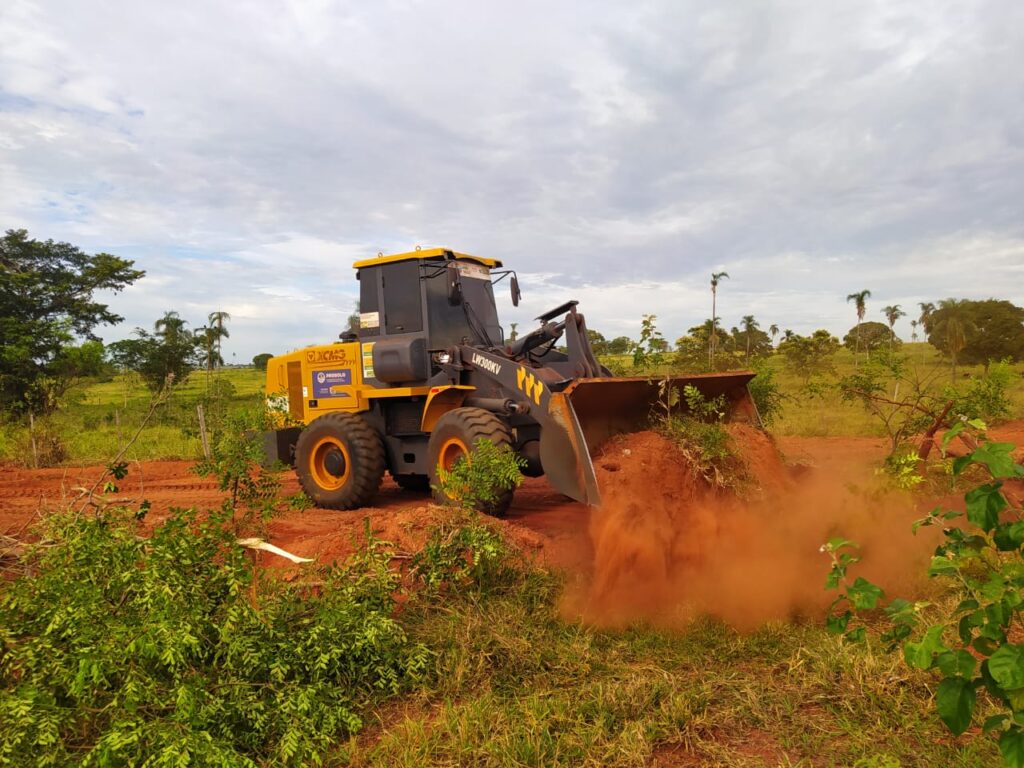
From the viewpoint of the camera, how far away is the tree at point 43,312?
71.7 ft

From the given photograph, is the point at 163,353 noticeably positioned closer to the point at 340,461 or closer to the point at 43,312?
the point at 43,312

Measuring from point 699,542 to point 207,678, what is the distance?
10.8ft

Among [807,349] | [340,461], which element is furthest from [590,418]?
[807,349]

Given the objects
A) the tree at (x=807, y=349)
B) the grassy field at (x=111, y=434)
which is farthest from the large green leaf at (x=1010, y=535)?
the tree at (x=807, y=349)

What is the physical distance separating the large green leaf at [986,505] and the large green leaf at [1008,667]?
34cm

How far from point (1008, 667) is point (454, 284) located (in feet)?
22.1

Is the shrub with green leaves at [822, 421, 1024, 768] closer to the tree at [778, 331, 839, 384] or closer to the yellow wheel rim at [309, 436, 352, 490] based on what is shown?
the yellow wheel rim at [309, 436, 352, 490]

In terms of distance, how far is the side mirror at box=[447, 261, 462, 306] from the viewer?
8.09 metres

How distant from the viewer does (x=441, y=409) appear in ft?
26.5

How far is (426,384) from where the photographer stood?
833cm

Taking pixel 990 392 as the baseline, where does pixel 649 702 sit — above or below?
below

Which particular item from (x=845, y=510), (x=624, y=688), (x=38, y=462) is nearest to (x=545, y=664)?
(x=624, y=688)

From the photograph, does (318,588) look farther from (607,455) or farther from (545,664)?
(607,455)

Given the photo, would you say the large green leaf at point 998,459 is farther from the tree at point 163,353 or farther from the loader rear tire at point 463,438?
the tree at point 163,353
